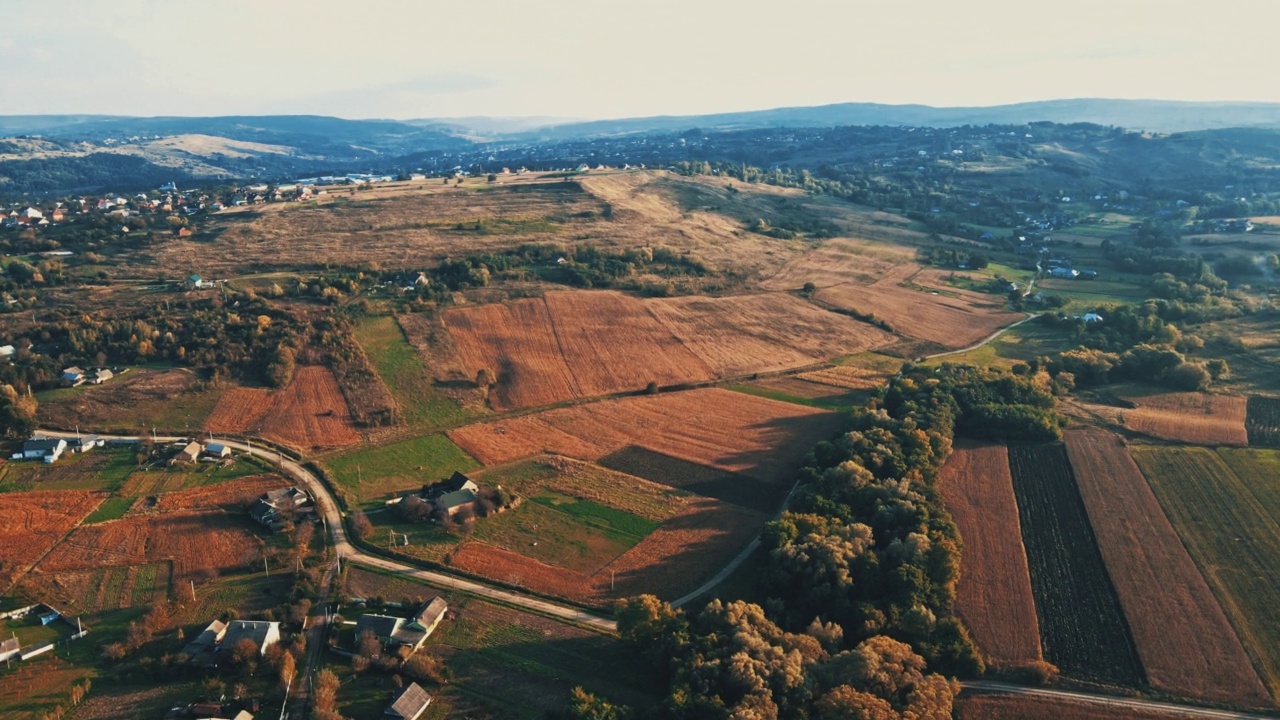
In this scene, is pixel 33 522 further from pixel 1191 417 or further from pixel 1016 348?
pixel 1016 348

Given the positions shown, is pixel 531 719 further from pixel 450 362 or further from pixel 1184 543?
pixel 450 362

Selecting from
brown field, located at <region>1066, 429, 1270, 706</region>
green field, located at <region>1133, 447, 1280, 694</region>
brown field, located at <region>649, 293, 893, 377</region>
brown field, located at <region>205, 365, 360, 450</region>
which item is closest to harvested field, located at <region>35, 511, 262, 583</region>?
brown field, located at <region>205, 365, 360, 450</region>

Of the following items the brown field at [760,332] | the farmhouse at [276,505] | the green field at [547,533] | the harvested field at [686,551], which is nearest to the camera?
the harvested field at [686,551]

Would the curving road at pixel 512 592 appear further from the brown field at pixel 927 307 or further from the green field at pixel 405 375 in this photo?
the brown field at pixel 927 307

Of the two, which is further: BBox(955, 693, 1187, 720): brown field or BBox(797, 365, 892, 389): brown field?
BBox(797, 365, 892, 389): brown field

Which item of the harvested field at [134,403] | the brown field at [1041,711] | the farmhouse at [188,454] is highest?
the harvested field at [134,403]

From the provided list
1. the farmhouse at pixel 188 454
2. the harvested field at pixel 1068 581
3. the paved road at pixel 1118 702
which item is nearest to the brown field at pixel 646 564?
the paved road at pixel 1118 702

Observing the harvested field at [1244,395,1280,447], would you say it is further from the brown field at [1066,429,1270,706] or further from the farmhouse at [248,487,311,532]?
the farmhouse at [248,487,311,532]
